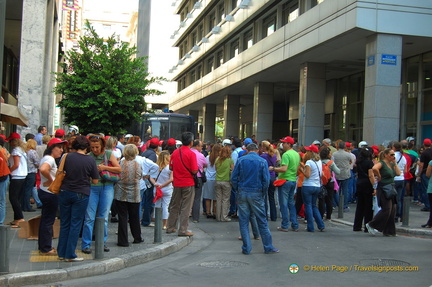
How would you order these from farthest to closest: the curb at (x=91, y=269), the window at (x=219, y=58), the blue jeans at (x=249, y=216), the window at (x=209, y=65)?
the window at (x=209, y=65)
the window at (x=219, y=58)
the blue jeans at (x=249, y=216)
the curb at (x=91, y=269)

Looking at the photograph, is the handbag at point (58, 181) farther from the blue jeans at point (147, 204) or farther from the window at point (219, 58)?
the window at point (219, 58)

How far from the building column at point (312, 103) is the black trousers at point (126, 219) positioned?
52.2ft

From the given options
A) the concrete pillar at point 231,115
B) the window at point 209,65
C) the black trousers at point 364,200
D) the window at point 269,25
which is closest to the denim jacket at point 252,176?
the black trousers at point 364,200

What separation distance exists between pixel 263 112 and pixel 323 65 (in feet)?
22.9

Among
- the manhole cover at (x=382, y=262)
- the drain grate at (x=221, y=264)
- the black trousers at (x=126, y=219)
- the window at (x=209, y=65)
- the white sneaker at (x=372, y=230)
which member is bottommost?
the drain grate at (x=221, y=264)

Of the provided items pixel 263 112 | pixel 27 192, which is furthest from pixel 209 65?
pixel 27 192

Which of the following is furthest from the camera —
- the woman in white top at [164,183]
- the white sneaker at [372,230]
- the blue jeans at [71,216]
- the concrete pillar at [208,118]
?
the concrete pillar at [208,118]

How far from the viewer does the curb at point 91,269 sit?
21.5ft

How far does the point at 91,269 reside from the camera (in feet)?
23.8

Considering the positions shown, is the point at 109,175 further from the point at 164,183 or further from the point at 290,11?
the point at 290,11

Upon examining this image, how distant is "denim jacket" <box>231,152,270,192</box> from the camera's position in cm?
883

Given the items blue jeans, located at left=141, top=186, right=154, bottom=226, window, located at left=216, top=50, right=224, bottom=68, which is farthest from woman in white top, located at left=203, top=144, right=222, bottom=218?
window, located at left=216, top=50, right=224, bottom=68

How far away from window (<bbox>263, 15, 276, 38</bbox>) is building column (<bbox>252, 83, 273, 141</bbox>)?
333cm

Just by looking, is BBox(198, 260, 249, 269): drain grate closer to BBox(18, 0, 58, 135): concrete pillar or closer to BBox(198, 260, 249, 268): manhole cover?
BBox(198, 260, 249, 268): manhole cover
